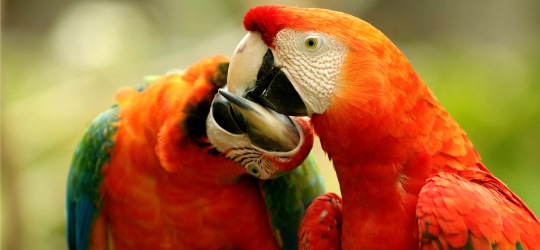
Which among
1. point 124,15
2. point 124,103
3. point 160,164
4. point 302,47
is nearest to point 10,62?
point 124,15

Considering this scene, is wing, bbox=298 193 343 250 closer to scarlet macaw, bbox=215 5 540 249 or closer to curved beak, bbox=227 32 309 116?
scarlet macaw, bbox=215 5 540 249

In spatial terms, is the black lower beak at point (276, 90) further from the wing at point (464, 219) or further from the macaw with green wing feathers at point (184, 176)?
the wing at point (464, 219)

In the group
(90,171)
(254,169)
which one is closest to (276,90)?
(254,169)

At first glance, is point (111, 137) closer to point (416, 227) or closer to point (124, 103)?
point (124, 103)

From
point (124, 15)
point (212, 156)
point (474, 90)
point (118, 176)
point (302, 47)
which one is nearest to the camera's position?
point (302, 47)

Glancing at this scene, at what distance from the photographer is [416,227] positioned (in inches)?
81.4

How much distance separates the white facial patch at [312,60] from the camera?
2.04 metres

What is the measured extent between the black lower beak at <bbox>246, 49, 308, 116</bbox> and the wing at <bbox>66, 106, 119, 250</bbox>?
0.96 metres

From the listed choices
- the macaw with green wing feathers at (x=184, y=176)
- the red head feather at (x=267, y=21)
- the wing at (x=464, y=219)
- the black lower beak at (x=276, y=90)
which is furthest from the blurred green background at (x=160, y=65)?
the red head feather at (x=267, y=21)

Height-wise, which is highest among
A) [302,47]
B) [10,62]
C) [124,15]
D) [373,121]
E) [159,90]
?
[302,47]

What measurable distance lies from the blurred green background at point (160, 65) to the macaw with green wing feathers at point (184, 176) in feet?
5.77

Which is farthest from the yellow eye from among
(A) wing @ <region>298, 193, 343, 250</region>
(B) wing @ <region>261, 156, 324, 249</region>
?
(B) wing @ <region>261, 156, 324, 249</region>

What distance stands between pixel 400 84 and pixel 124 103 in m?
1.35

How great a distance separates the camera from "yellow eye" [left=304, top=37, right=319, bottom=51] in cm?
203
